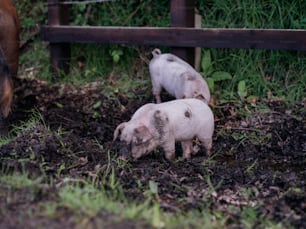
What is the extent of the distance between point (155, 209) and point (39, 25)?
197 inches

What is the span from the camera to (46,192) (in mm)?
3234

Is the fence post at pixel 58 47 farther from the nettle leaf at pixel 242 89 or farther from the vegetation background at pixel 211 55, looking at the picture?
the nettle leaf at pixel 242 89

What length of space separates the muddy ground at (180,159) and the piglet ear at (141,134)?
19 cm

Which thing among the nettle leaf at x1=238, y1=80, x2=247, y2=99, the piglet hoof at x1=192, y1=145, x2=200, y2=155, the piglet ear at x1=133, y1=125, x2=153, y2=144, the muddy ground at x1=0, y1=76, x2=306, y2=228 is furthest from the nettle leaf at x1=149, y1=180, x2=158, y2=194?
the nettle leaf at x1=238, y1=80, x2=247, y2=99

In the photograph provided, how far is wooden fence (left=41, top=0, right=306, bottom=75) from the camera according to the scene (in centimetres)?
557

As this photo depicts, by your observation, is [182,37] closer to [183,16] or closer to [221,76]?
[183,16]

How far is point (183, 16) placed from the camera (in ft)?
19.7

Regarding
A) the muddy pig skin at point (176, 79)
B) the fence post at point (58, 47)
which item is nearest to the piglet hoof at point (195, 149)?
the muddy pig skin at point (176, 79)

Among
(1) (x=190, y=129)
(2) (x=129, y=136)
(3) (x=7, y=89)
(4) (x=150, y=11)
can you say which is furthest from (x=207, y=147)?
(4) (x=150, y=11)

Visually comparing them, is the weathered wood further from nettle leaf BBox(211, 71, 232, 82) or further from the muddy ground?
the muddy ground

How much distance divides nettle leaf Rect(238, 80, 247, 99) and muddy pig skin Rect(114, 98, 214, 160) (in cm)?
110

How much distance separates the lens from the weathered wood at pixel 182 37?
18.1ft

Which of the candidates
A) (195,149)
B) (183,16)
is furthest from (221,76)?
(195,149)

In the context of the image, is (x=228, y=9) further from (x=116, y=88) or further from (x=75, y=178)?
(x=75, y=178)
